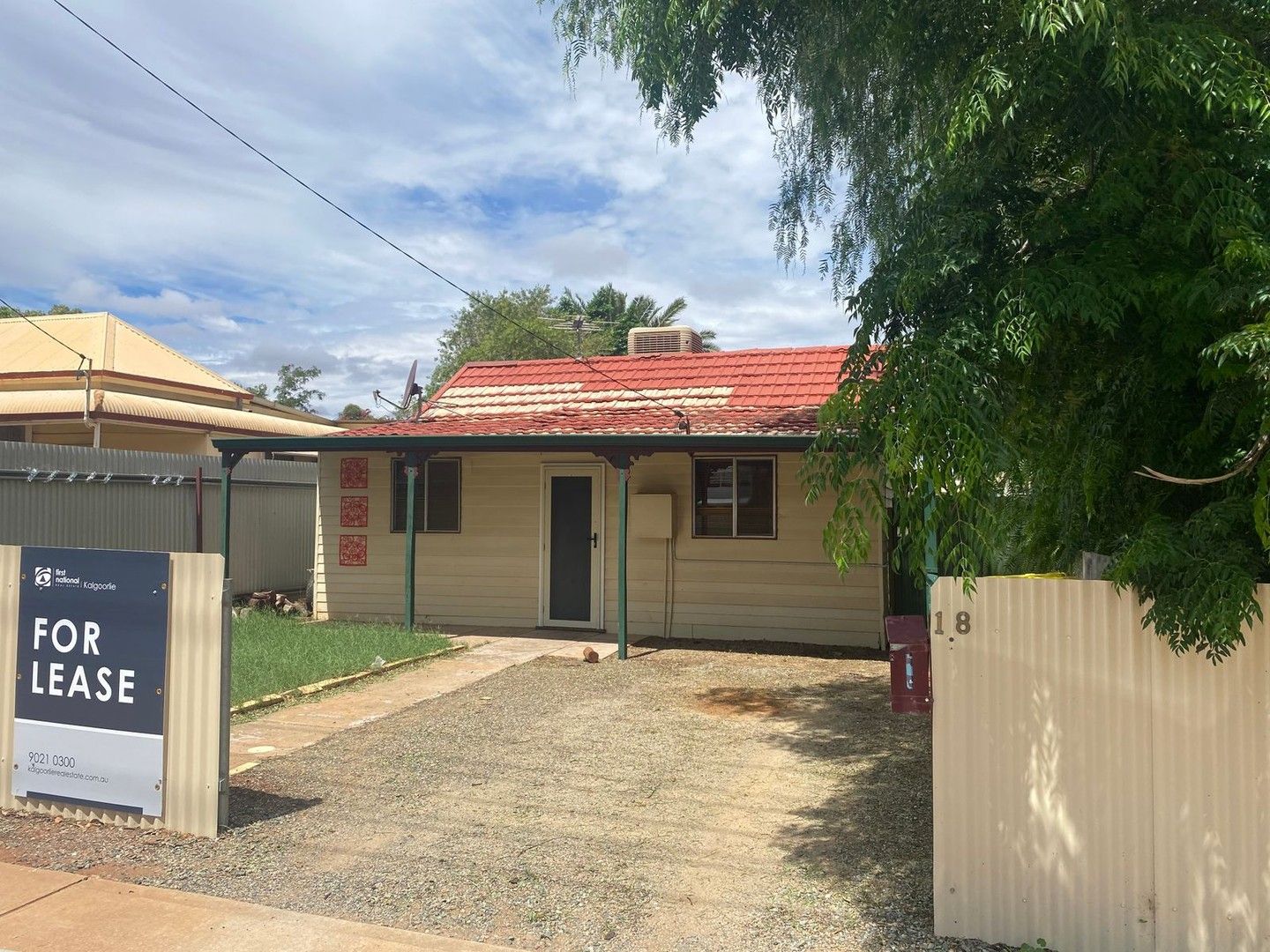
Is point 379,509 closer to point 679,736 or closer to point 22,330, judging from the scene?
point 679,736

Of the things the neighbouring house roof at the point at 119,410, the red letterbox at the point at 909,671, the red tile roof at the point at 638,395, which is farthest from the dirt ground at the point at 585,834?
the neighbouring house roof at the point at 119,410

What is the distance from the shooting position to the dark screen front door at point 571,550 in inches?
532

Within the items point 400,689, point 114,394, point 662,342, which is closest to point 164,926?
point 400,689

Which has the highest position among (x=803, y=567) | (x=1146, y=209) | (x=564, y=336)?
(x=564, y=336)

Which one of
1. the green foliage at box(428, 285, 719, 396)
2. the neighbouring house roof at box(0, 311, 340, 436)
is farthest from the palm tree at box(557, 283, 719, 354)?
the neighbouring house roof at box(0, 311, 340, 436)

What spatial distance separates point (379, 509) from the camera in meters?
14.2

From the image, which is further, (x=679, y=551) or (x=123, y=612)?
(x=679, y=551)

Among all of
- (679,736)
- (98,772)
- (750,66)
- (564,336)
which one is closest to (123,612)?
(98,772)

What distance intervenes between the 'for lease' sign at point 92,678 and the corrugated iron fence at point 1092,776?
395 centimetres

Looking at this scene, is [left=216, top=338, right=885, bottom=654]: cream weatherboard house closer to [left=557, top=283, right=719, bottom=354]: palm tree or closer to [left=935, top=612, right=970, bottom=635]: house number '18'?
[left=935, top=612, right=970, bottom=635]: house number '18'

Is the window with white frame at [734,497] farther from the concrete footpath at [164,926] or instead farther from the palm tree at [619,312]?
the palm tree at [619,312]

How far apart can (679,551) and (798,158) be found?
17.6ft

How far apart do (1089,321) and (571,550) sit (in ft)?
31.6

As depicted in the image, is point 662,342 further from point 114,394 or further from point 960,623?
point 960,623
